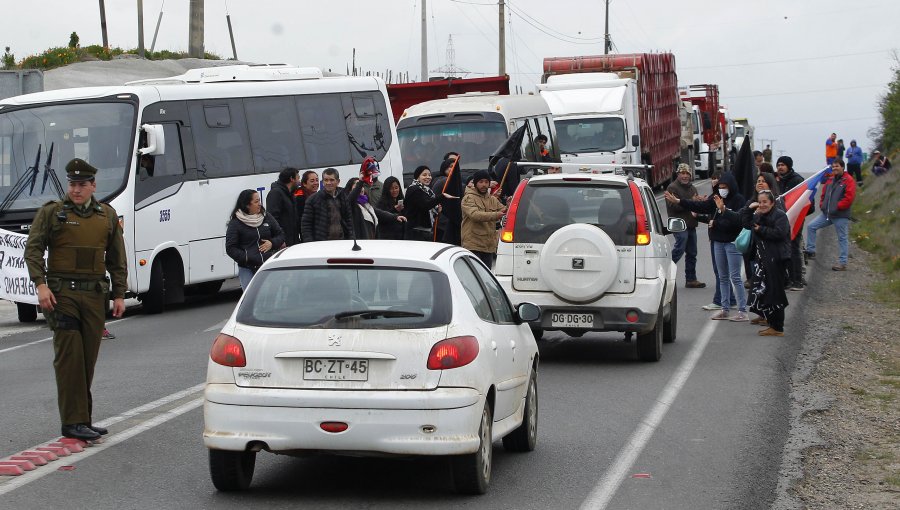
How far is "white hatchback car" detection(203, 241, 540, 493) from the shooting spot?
7355 mm

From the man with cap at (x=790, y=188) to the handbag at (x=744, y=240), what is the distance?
4.72m

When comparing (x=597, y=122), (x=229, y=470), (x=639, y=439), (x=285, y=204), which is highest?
(x=597, y=122)

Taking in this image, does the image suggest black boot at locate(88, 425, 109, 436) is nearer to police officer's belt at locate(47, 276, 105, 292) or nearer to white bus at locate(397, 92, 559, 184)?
police officer's belt at locate(47, 276, 105, 292)

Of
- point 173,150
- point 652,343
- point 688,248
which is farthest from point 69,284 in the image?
point 688,248

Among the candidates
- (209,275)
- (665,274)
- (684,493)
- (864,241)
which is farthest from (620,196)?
(864,241)

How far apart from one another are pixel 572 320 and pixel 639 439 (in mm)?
3853

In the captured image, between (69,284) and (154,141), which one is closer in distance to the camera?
(69,284)

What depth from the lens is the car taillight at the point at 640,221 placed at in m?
13.5

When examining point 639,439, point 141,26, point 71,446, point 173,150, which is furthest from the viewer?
point 141,26

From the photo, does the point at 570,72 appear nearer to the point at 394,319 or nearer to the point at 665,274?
the point at 665,274

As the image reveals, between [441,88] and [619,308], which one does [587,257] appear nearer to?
[619,308]

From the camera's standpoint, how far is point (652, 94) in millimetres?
41719

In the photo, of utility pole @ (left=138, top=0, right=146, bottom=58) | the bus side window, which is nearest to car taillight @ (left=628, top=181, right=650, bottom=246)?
the bus side window

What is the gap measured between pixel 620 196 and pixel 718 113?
5036 centimetres
